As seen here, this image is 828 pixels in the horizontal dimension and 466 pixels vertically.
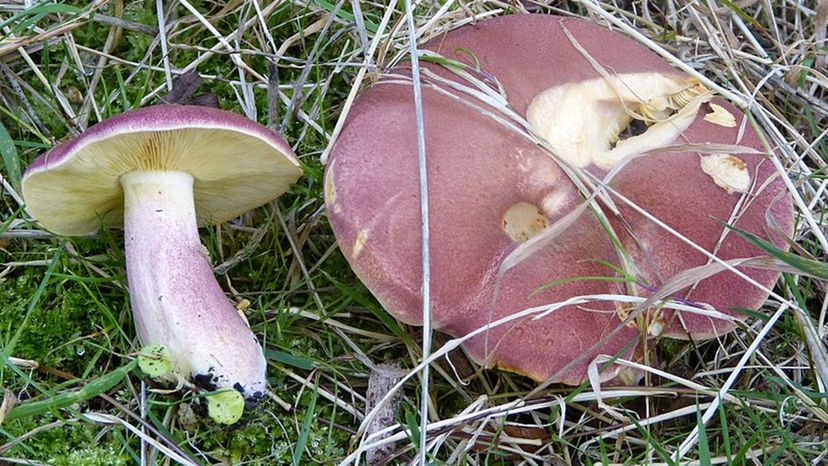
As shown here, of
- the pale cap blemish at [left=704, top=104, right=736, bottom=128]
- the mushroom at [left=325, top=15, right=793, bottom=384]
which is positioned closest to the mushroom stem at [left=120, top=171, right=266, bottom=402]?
the mushroom at [left=325, top=15, right=793, bottom=384]

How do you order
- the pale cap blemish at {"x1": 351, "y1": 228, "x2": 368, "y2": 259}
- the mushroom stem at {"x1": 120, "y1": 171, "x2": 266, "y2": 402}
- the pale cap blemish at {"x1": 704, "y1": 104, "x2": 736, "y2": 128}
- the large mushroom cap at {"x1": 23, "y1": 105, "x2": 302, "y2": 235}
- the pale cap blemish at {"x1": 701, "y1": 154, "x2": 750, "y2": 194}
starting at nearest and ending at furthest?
the large mushroom cap at {"x1": 23, "y1": 105, "x2": 302, "y2": 235}
the pale cap blemish at {"x1": 351, "y1": 228, "x2": 368, "y2": 259}
the mushroom stem at {"x1": 120, "y1": 171, "x2": 266, "y2": 402}
the pale cap blemish at {"x1": 701, "y1": 154, "x2": 750, "y2": 194}
the pale cap blemish at {"x1": 704, "y1": 104, "x2": 736, "y2": 128}

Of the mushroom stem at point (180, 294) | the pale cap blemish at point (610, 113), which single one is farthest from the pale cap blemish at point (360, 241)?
the pale cap blemish at point (610, 113)

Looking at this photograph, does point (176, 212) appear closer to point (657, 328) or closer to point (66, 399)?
point (66, 399)

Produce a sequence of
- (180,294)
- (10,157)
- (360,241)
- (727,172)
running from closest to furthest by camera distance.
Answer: (360,241) < (180,294) < (727,172) < (10,157)

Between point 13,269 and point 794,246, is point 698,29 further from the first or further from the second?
point 13,269

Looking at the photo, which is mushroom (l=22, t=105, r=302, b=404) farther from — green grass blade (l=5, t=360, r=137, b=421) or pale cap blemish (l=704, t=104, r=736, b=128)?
pale cap blemish (l=704, t=104, r=736, b=128)

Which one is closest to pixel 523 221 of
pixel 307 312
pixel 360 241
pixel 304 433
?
pixel 360 241
